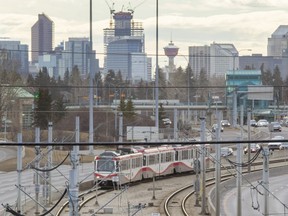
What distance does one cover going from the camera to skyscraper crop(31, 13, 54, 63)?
251ft

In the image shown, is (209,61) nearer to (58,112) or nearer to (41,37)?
(41,37)

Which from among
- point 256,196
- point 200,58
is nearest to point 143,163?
point 256,196

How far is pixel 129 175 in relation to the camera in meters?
17.6

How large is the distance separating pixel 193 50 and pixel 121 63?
8885 millimetres

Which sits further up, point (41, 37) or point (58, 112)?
point (41, 37)

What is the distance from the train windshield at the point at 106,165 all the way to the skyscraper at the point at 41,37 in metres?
55.8

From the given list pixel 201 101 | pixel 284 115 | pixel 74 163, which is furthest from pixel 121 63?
pixel 74 163

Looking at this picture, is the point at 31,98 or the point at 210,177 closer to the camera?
the point at 210,177

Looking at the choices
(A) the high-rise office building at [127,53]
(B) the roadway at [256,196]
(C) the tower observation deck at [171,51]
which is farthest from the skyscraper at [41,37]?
(B) the roadway at [256,196]

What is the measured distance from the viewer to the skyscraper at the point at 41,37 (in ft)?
251

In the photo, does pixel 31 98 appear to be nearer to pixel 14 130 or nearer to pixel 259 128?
pixel 14 130

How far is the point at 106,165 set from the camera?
16.9 metres

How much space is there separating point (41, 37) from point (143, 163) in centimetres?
6244

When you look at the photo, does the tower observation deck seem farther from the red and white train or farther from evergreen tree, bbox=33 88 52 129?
the red and white train
